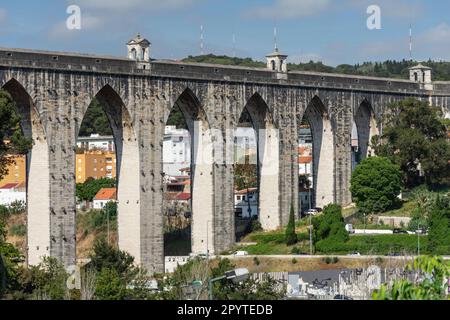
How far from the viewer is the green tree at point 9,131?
62.6 metres

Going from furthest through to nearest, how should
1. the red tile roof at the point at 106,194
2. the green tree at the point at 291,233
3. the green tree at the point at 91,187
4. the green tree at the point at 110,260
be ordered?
the green tree at the point at 91,187, the red tile roof at the point at 106,194, the green tree at the point at 291,233, the green tree at the point at 110,260

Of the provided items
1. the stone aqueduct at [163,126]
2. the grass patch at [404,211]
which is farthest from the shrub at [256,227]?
the grass patch at [404,211]

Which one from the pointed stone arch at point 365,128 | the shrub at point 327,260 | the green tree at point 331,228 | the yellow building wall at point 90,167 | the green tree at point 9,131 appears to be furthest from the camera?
the yellow building wall at point 90,167

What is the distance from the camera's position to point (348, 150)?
304ft

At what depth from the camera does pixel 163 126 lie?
76.7 metres

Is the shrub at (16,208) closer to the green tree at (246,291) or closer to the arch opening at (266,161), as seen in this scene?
the arch opening at (266,161)

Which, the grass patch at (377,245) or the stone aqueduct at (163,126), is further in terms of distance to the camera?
the grass patch at (377,245)

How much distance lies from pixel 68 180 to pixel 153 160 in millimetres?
7135

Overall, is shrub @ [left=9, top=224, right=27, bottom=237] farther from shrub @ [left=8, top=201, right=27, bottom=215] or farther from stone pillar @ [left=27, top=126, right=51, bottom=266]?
stone pillar @ [left=27, top=126, right=51, bottom=266]

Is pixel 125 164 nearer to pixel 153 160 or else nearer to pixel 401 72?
pixel 153 160

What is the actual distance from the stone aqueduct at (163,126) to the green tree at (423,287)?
156 ft

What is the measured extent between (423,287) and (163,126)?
55.7 metres

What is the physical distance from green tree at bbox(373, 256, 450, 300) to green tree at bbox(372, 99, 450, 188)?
7030 centimetres

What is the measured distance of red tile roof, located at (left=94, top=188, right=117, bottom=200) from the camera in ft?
351
